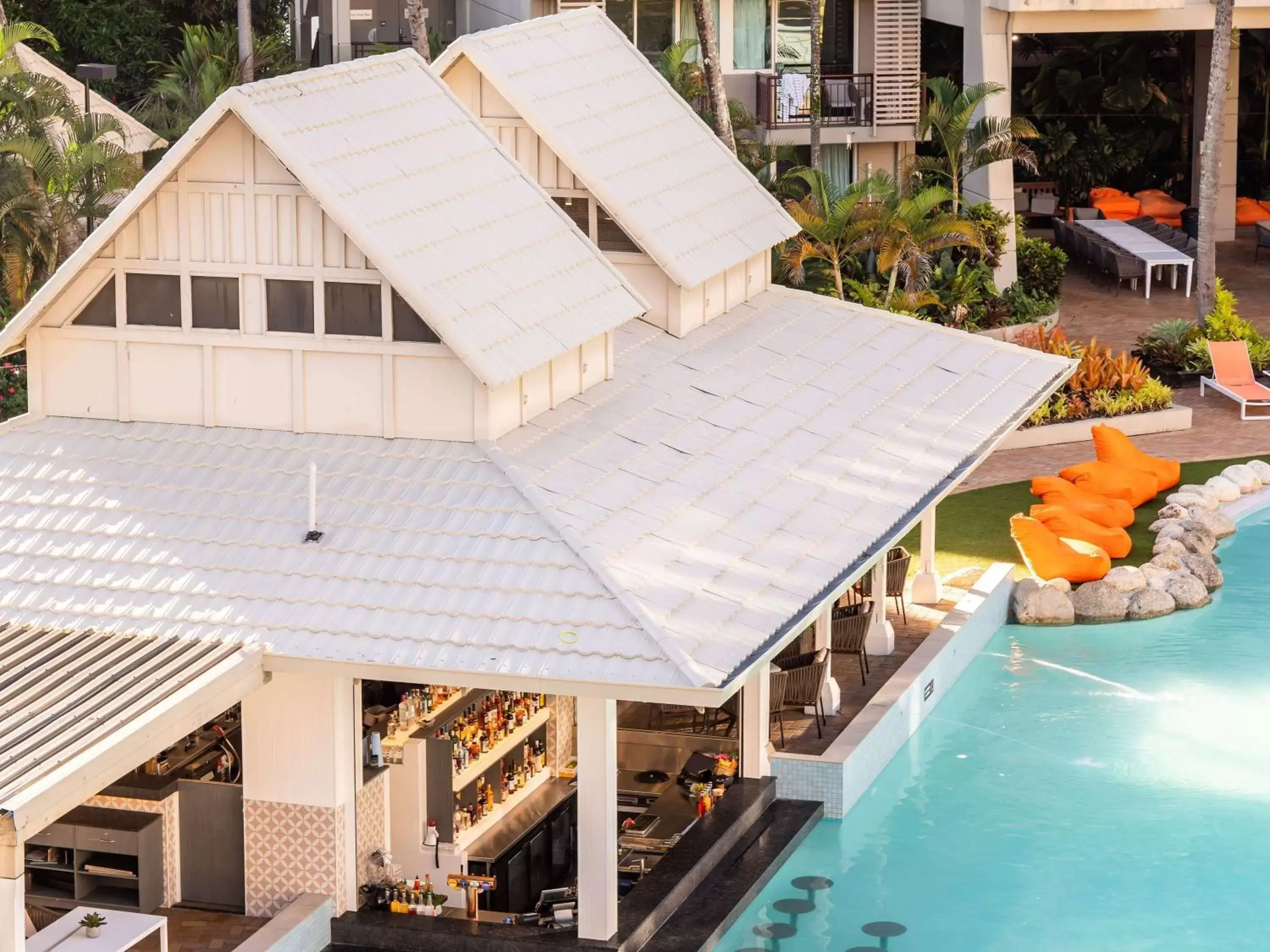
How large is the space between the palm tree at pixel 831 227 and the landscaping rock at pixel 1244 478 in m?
6.35

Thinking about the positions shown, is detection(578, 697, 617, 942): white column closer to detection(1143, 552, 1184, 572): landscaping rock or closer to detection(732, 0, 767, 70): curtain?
detection(1143, 552, 1184, 572): landscaping rock

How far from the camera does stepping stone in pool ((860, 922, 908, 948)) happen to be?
1695 centimetres

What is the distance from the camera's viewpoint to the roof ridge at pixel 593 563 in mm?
14227

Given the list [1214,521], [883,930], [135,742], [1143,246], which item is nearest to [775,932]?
[883,930]

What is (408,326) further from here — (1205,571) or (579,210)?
(1205,571)

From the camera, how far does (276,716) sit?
1616 centimetres

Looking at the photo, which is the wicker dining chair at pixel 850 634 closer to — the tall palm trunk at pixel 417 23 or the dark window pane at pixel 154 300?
the dark window pane at pixel 154 300

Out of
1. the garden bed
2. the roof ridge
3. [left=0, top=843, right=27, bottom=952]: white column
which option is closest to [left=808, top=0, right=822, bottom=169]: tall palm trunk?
the garden bed

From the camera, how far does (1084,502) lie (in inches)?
1073

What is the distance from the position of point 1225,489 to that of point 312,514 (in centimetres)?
1626

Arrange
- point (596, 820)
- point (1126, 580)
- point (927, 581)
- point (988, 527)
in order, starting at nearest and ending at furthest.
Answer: point (596, 820) < point (927, 581) < point (1126, 580) < point (988, 527)

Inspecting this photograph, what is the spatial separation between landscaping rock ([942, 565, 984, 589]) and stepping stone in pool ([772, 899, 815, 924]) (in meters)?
7.77

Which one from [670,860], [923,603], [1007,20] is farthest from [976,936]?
[1007,20]

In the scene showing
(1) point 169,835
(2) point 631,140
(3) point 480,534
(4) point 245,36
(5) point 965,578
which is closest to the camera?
(3) point 480,534
